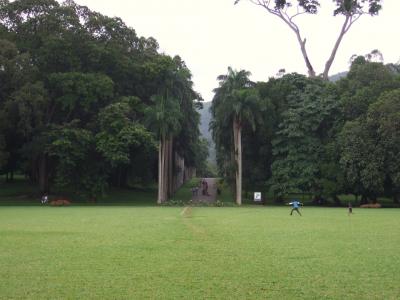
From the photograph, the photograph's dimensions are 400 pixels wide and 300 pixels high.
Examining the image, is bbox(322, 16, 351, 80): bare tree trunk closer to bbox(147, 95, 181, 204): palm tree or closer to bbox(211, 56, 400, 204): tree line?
bbox(211, 56, 400, 204): tree line

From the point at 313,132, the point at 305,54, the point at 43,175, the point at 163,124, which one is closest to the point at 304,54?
the point at 305,54

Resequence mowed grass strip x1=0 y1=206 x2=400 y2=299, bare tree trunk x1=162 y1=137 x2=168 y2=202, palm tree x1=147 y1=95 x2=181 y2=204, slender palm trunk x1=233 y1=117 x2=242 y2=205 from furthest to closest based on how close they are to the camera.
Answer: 1. bare tree trunk x1=162 y1=137 x2=168 y2=202
2. slender palm trunk x1=233 y1=117 x2=242 y2=205
3. palm tree x1=147 y1=95 x2=181 y2=204
4. mowed grass strip x1=0 y1=206 x2=400 y2=299

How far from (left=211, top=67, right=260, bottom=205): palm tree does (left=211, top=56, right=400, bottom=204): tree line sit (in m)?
0.09

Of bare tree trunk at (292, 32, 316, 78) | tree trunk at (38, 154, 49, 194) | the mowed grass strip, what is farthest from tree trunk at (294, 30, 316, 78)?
the mowed grass strip

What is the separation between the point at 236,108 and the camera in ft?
152

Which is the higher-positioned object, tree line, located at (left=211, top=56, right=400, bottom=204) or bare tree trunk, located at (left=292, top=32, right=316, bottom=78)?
bare tree trunk, located at (left=292, top=32, right=316, bottom=78)

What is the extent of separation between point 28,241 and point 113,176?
4224 cm

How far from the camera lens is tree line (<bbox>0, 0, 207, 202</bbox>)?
42.8 meters

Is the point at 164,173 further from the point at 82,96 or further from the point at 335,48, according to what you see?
the point at 335,48

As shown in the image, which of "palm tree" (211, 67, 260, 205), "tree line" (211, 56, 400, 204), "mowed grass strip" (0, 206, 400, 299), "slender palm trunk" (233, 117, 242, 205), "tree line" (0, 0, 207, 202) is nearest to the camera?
"mowed grass strip" (0, 206, 400, 299)

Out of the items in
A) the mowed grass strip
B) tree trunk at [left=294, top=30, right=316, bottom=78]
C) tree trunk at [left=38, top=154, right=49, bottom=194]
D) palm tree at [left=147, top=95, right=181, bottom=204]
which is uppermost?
tree trunk at [left=294, top=30, right=316, bottom=78]

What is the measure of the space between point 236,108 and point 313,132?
7.87 meters

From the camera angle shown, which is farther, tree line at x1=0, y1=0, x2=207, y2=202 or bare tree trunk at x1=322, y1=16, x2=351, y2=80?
bare tree trunk at x1=322, y1=16, x2=351, y2=80

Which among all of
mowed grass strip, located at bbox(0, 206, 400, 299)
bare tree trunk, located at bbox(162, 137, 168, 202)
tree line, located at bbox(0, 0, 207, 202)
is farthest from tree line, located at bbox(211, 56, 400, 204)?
mowed grass strip, located at bbox(0, 206, 400, 299)
